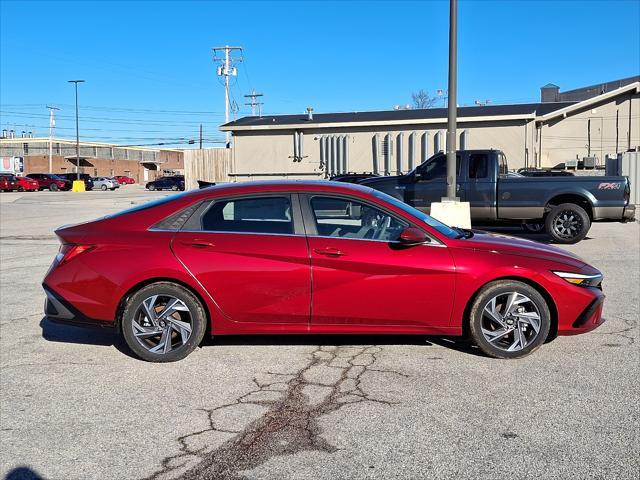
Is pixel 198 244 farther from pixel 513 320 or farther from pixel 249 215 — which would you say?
pixel 513 320

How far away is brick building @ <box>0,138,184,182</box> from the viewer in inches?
3671

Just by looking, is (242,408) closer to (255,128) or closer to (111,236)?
(111,236)

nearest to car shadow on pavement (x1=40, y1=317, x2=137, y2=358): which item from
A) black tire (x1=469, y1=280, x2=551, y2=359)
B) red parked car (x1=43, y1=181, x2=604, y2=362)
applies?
red parked car (x1=43, y1=181, x2=604, y2=362)

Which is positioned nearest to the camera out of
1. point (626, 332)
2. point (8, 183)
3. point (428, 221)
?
point (428, 221)

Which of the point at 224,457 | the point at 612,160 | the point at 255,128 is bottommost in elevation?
the point at 224,457

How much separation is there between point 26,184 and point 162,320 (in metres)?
59.6

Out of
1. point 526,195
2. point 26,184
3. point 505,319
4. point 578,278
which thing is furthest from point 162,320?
point 26,184

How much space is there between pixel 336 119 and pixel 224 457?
38541 millimetres

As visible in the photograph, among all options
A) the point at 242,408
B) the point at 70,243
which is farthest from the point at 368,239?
the point at 70,243

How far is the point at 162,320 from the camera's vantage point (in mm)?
5535

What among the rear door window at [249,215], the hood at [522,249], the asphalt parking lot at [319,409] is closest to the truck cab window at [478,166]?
the asphalt parking lot at [319,409]

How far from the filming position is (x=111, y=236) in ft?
18.5

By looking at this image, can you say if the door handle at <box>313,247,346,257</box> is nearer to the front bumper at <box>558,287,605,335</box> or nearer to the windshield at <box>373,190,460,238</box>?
the windshield at <box>373,190,460,238</box>

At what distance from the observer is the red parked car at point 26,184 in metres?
58.9
